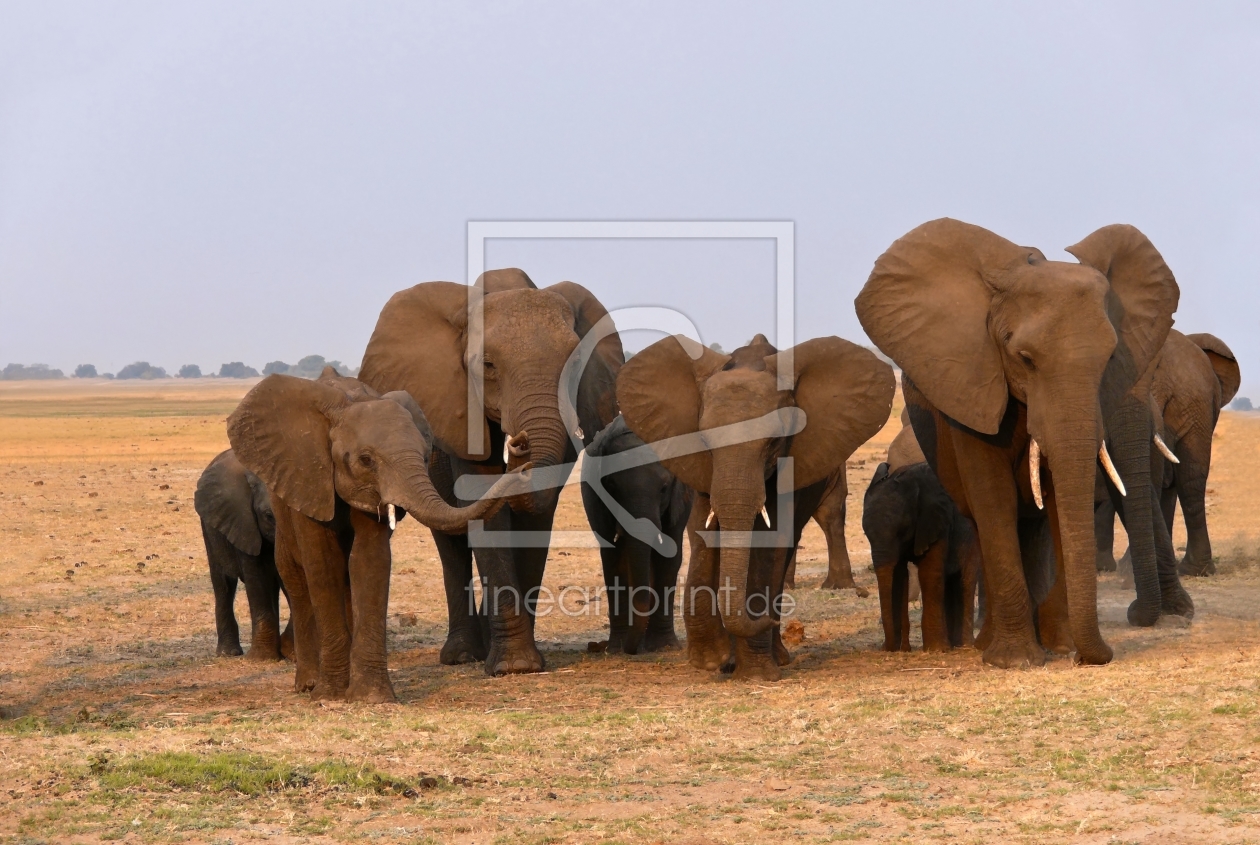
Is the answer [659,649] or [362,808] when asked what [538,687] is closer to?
[659,649]

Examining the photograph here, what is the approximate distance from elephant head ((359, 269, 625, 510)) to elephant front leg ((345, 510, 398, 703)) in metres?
1.57

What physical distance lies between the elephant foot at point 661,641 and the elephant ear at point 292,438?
399cm

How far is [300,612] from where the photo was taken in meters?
10.6

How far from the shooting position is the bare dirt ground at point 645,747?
6957mm

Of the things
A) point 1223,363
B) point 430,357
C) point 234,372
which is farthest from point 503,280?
point 234,372

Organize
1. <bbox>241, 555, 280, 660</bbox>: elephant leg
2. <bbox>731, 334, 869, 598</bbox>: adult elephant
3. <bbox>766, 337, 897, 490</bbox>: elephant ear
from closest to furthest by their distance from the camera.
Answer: <bbox>766, 337, 897, 490</bbox>: elephant ear
<bbox>241, 555, 280, 660</bbox>: elephant leg
<bbox>731, 334, 869, 598</bbox>: adult elephant

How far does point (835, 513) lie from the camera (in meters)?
17.2

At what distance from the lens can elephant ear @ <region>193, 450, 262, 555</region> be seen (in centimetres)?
1255

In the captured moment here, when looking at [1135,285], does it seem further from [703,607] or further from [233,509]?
[233,509]

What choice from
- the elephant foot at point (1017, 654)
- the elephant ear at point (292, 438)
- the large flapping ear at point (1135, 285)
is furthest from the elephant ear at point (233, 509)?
the large flapping ear at point (1135, 285)

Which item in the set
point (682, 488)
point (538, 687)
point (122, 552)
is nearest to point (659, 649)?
point (682, 488)

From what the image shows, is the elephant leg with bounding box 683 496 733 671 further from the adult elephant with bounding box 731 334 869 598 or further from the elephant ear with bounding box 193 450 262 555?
the adult elephant with bounding box 731 334 869 598

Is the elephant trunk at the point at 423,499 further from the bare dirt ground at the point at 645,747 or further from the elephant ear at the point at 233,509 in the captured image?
the elephant ear at the point at 233,509

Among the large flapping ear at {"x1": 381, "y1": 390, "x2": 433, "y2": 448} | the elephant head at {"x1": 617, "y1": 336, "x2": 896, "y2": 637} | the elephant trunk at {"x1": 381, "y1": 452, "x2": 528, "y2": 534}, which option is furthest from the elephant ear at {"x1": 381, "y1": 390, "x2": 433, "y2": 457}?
the elephant head at {"x1": 617, "y1": 336, "x2": 896, "y2": 637}
